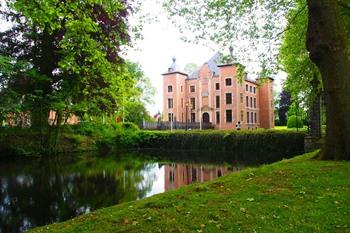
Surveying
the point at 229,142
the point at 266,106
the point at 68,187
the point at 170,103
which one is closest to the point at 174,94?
the point at 170,103

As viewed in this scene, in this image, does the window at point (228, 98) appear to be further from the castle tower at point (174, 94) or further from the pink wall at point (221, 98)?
the castle tower at point (174, 94)

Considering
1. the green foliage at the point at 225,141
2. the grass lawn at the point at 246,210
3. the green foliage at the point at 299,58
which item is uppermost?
the green foliage at the point at 299,58

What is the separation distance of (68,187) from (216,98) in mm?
41179

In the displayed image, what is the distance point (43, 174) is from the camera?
13.3 meters

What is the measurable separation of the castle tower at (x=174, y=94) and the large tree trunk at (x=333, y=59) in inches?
→ 1729

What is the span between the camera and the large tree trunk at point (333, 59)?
712cm

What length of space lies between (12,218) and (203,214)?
474cm

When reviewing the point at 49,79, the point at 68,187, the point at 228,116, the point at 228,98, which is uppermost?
the point at 228,98

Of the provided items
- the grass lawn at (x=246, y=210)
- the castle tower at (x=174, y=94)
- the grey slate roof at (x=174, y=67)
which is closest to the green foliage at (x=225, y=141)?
the grass lawn at (x=246, y=210)

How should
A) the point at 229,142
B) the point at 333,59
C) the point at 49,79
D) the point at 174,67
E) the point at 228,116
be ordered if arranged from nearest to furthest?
the point at 333,59 → the point at 49,79 → the point at 229,142 → the point at 228,116 → the point at 174,67

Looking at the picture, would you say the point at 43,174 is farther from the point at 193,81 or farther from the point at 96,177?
the point at 193,81

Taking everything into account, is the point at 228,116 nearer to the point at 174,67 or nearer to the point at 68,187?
the point at 174,67

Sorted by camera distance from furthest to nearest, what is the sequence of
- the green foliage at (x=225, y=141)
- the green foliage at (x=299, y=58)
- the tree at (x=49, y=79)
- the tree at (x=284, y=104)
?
the tree at (x=284, y=104), the green foliage at (x=225, y=141), the tree at (x=49, y=79), the green foliage at (x=299, y=58)

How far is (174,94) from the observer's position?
5172 centimetres
